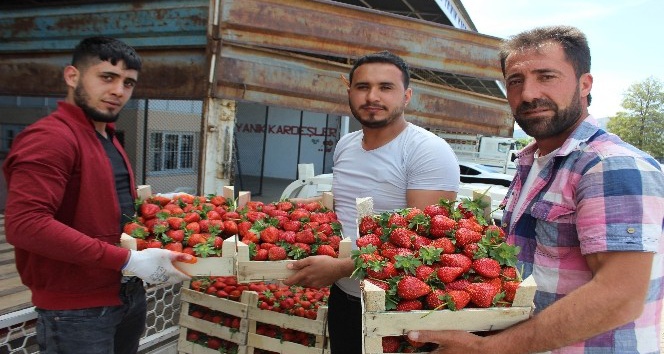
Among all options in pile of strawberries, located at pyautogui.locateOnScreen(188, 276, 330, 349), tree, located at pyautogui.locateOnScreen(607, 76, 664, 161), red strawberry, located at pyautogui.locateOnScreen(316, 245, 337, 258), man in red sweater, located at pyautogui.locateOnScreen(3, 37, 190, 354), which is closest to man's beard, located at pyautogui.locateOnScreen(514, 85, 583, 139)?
red strawberry, located at pyautogui.locateOnScreen(316, 245, 337, 258)

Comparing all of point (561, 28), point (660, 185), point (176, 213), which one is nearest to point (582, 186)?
point (660, 185)

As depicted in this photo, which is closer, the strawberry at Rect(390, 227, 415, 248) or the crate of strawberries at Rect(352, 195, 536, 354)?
the crate of strawberries at Rect(352, 195, 536, 354)

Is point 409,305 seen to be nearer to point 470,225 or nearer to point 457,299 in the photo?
point 457,299

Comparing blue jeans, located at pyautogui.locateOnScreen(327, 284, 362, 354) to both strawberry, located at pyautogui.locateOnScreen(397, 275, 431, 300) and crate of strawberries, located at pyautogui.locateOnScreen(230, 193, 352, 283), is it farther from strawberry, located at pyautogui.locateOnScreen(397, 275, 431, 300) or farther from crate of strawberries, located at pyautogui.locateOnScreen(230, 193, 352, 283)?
strawberry, located at pyautogui.locateOnScreen(397, 275, 431, 300)

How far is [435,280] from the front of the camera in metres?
1.61

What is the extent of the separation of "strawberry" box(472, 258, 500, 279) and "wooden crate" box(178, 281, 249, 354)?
2.54m

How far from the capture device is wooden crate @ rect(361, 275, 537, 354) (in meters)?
1.46

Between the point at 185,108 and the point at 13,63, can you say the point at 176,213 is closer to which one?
the point at 13,63

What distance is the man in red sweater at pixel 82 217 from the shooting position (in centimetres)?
198

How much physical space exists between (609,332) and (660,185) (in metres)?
0.52

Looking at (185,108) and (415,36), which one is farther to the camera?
(185,108)

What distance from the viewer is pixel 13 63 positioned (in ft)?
17.4

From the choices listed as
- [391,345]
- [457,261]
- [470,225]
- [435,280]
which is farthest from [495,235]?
[391,345]

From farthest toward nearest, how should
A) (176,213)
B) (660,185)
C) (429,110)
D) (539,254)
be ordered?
(429,110) < (176,213) < (539,254) < (660,185)
